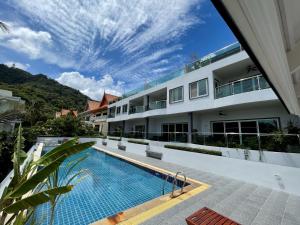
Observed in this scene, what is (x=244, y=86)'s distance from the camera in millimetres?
11578

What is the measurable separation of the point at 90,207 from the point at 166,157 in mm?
9076

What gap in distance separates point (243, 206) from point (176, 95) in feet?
43.5

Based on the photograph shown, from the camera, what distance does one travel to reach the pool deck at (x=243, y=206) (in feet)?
16.5

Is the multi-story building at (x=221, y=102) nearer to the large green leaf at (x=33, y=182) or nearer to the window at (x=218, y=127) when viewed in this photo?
the window at (x=218, y=127)

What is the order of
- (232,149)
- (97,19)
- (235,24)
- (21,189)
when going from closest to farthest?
(235,24)
(21,189)
(97,19)
(232,149)

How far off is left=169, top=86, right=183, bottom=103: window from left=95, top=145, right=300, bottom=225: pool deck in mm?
10626

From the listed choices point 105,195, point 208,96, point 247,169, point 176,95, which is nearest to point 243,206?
point 247,169

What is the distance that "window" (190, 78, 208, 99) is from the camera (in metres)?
14.8

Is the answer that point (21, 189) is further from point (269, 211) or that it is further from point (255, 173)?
point (255, 173)

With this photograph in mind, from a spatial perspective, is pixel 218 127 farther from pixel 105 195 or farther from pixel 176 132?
pixel 105 195

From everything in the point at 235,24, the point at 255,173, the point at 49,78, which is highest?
the point at 49,78

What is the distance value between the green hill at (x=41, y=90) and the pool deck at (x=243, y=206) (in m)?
51.2

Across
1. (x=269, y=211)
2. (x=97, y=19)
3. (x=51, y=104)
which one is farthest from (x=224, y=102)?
(x=51, y=104)

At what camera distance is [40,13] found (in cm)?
879
